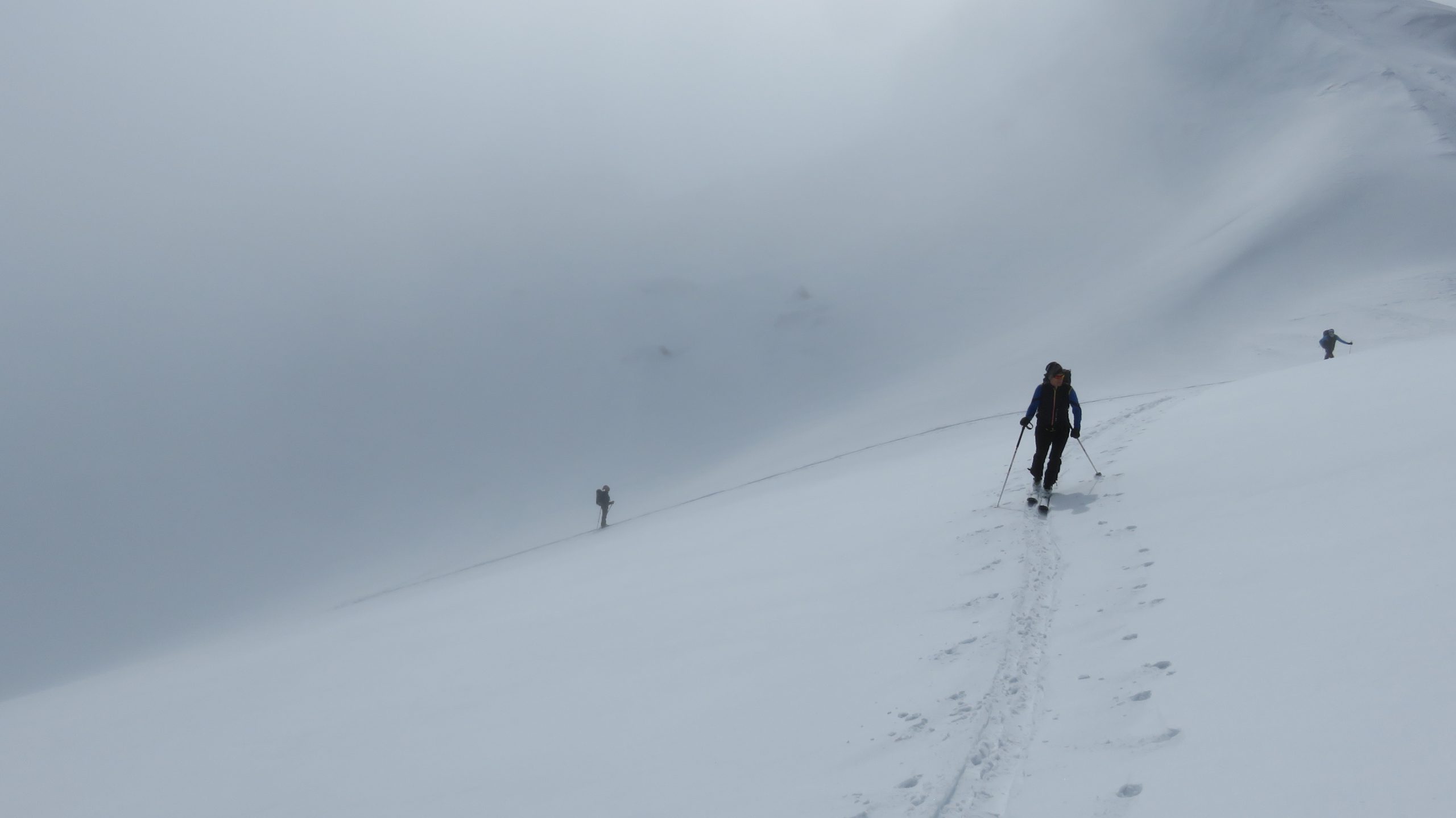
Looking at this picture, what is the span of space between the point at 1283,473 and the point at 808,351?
125 ft

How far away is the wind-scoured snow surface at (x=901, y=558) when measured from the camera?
4199 millimetres

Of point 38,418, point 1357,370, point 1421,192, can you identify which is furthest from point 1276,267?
point 38,418

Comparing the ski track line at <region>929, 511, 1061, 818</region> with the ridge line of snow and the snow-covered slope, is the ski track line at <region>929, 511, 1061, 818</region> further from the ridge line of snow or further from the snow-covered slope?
the ridge line of snow

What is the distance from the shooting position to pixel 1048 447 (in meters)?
9.86

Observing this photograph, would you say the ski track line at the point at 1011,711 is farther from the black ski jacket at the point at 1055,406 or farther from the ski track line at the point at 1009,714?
the black ski jacket at the point at 1055,406

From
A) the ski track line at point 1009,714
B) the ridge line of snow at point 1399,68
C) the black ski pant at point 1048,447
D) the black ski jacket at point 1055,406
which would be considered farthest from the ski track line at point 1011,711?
the ridge line of snow at point 1399,68

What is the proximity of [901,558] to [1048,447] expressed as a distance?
2.68 m

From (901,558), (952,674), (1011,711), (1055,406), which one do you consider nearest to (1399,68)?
(1055,406)

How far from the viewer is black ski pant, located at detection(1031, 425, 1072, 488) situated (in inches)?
371

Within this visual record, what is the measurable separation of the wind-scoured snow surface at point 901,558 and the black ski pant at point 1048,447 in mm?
537

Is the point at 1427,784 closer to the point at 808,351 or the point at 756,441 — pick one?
the point at 756,441

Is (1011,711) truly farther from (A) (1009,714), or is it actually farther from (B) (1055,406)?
(B) (1055,406)

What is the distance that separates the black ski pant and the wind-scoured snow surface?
0.54 m

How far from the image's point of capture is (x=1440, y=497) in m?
5.01
